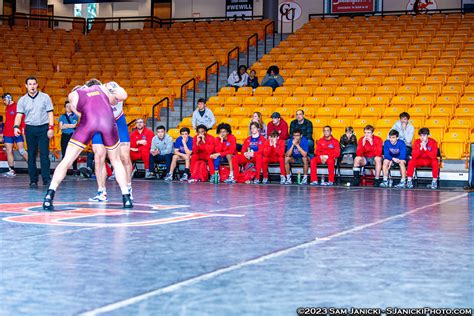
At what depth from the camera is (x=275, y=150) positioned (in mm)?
14773

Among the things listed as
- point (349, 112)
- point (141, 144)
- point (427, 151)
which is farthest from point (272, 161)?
point (427, 151)

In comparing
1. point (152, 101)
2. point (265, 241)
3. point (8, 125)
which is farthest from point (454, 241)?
point (152, 101)

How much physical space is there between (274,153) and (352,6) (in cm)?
1152

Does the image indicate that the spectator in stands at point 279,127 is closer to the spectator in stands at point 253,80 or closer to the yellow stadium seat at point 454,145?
the yellow stadium seat at point 454,145

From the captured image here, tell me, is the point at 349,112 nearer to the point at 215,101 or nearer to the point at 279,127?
the point at 279,127

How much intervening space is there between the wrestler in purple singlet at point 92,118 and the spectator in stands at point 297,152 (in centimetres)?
704

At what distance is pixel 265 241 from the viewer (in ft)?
17.8

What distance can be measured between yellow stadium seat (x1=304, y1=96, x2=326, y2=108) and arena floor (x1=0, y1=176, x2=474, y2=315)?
8337 mm

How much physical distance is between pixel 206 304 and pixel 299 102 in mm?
13897

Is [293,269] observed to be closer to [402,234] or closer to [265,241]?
[265,241]

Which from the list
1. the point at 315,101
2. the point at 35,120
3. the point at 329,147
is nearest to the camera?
the point at 35,120

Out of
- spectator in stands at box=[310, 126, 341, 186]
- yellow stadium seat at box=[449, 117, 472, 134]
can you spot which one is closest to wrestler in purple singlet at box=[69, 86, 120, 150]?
spectator in stands at box=[310, 126, 341, 186]

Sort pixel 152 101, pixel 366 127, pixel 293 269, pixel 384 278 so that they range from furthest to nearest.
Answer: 1. pixel 152 101
2. pixel 366 127
3. pixel 293 269
4. pixel 384 278

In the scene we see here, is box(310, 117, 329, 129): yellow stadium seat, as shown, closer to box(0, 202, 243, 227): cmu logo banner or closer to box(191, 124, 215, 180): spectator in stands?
box(191, 124, 215, 180): spectator in stands
